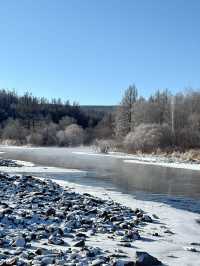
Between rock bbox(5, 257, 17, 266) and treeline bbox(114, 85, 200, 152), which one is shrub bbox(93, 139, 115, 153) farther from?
rock bbox(5, 257, 17, 266)

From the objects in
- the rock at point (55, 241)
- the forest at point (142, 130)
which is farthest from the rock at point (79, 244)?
the forest at point (142, 130)

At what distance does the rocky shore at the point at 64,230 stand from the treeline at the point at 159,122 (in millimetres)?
56693

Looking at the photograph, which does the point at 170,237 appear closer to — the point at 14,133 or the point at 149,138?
the point at 149,138

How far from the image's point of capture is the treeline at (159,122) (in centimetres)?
7712

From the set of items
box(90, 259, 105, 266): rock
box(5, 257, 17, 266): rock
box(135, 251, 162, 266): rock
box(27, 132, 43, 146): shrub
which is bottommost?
box(135, 251, 162, 266): rock

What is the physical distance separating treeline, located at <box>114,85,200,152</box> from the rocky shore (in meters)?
56.7

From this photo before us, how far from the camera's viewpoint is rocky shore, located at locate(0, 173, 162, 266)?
29.4ft

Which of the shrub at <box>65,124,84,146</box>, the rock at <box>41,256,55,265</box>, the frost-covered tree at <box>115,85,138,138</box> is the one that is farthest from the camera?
the shrub at <box>65,124,84,146</box>

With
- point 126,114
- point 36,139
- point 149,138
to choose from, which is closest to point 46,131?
point 36,139

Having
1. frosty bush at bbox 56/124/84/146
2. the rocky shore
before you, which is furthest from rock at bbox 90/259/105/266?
frosty bush at bbox 56/124/84/146

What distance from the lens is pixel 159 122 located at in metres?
91.0

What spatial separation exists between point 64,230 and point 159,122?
80.8 m

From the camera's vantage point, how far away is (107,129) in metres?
122

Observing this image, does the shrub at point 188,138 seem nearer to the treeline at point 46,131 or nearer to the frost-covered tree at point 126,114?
the frost-covered tree at point 126,114
